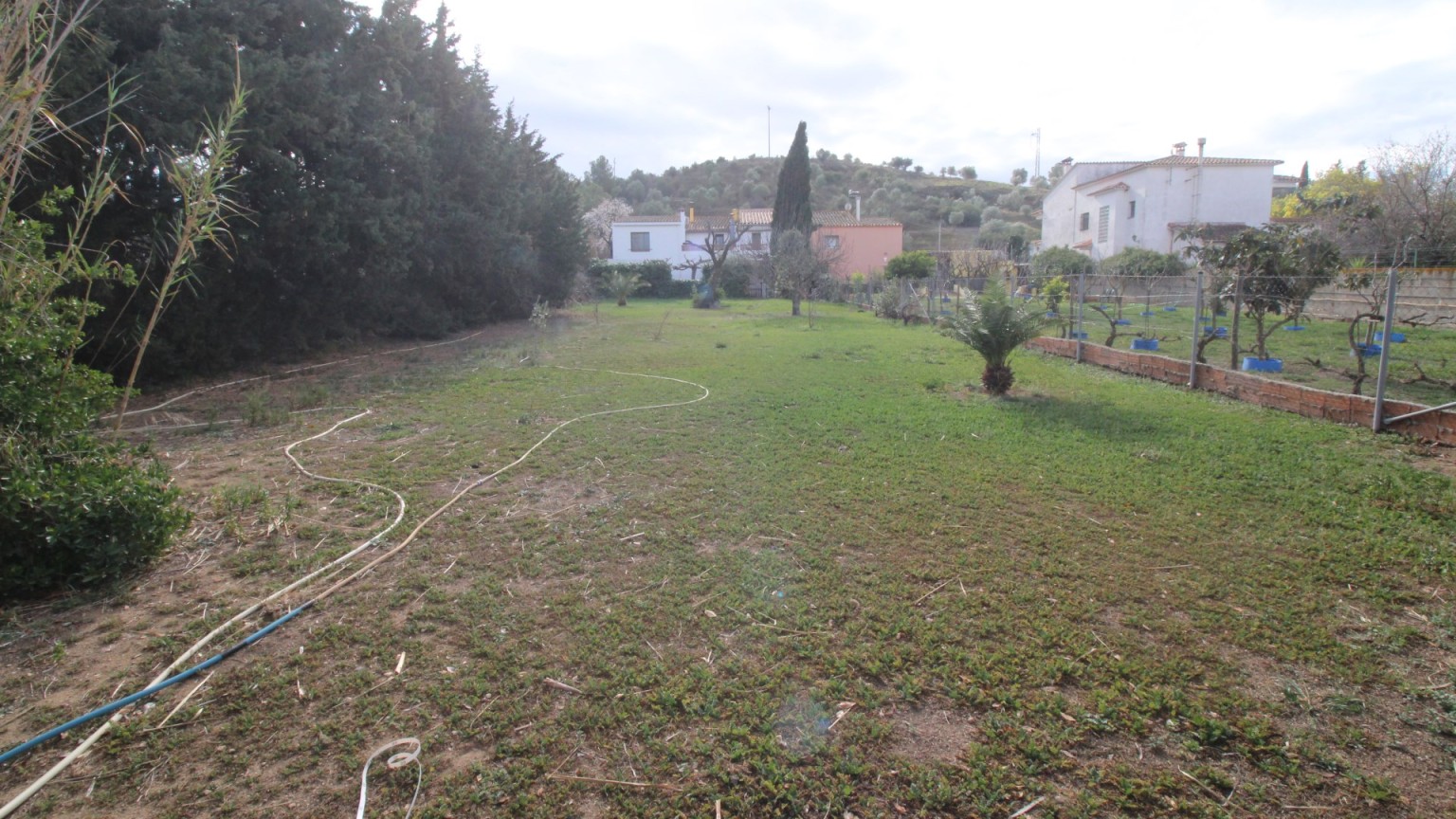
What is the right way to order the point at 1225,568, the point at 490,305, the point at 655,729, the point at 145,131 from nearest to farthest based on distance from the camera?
the point at 655,729
the point at 1225,568
the point at 145,131
the point at 490,305

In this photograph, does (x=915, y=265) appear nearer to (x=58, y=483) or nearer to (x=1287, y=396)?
(x=1287, y=396)

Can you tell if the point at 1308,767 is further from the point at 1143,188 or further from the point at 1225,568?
the point at 1143,188

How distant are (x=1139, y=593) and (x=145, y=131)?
10631 millimetres

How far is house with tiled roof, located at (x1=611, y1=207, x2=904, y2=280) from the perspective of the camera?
4253cm

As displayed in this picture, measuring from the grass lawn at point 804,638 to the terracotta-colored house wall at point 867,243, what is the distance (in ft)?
123

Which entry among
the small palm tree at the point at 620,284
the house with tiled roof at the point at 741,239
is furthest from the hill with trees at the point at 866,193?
the small palm tree at the point at 620,284

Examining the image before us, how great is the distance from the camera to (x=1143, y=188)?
102 feet

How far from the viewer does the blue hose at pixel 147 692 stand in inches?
94.7

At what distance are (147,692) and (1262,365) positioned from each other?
1127 cm

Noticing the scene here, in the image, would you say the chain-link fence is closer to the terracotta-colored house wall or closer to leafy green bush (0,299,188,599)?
leafy green bush (0,299,188,599)

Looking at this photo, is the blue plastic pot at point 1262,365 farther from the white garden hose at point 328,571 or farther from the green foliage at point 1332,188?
the green foliage at point 1332,188

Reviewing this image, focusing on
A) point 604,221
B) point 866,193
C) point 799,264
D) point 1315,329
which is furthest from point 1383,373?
point 866,193

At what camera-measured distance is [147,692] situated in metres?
2.72

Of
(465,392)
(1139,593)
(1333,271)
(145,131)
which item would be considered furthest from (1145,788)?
(145,131)
